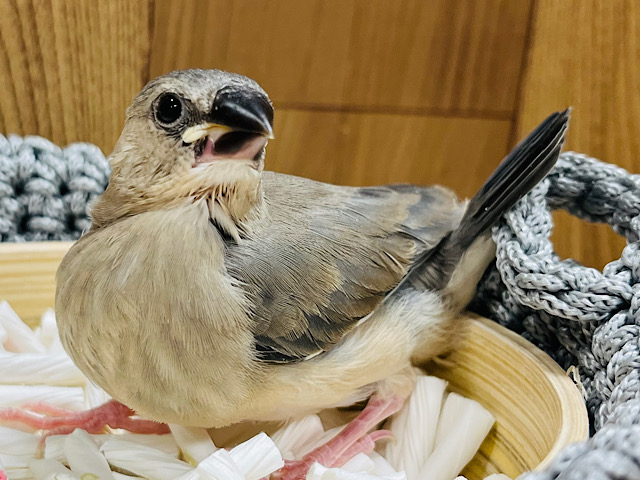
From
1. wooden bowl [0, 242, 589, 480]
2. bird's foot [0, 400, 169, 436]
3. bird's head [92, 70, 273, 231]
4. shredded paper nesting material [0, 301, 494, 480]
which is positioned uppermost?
bird's head [92, 70, 273, 231]

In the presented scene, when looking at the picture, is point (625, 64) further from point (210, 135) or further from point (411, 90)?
point (210, 135)

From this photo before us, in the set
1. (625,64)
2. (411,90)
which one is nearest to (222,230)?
(411,90)

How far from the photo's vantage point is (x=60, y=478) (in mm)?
667

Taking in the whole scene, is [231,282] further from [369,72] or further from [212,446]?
[369,72]

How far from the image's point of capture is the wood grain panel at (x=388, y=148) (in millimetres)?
1388

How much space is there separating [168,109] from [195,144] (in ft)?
0.16

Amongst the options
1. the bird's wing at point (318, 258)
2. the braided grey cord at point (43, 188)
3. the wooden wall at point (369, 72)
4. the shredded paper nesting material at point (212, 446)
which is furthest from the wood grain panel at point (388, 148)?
the shredded paper nesting material at point (212, 446)

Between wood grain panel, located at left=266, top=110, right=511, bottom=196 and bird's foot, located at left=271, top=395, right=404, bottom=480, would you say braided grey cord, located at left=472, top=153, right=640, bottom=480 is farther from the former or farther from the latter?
wood grain panel, located at left=266, top=110, right=511, bottom=196

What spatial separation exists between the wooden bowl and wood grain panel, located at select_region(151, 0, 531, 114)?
0.50m

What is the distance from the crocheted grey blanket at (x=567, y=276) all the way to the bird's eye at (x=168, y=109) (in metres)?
0.41

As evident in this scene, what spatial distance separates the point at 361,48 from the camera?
4.42ft

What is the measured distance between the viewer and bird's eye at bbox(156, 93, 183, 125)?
25.0 inches

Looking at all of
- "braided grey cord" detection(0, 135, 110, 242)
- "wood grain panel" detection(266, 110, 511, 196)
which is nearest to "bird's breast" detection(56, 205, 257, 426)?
"braided grey cord" detection(0, 135, 110, 242)

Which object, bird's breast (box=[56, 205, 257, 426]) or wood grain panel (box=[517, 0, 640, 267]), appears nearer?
bird's breast (box=[56, 205, 257, 426])
